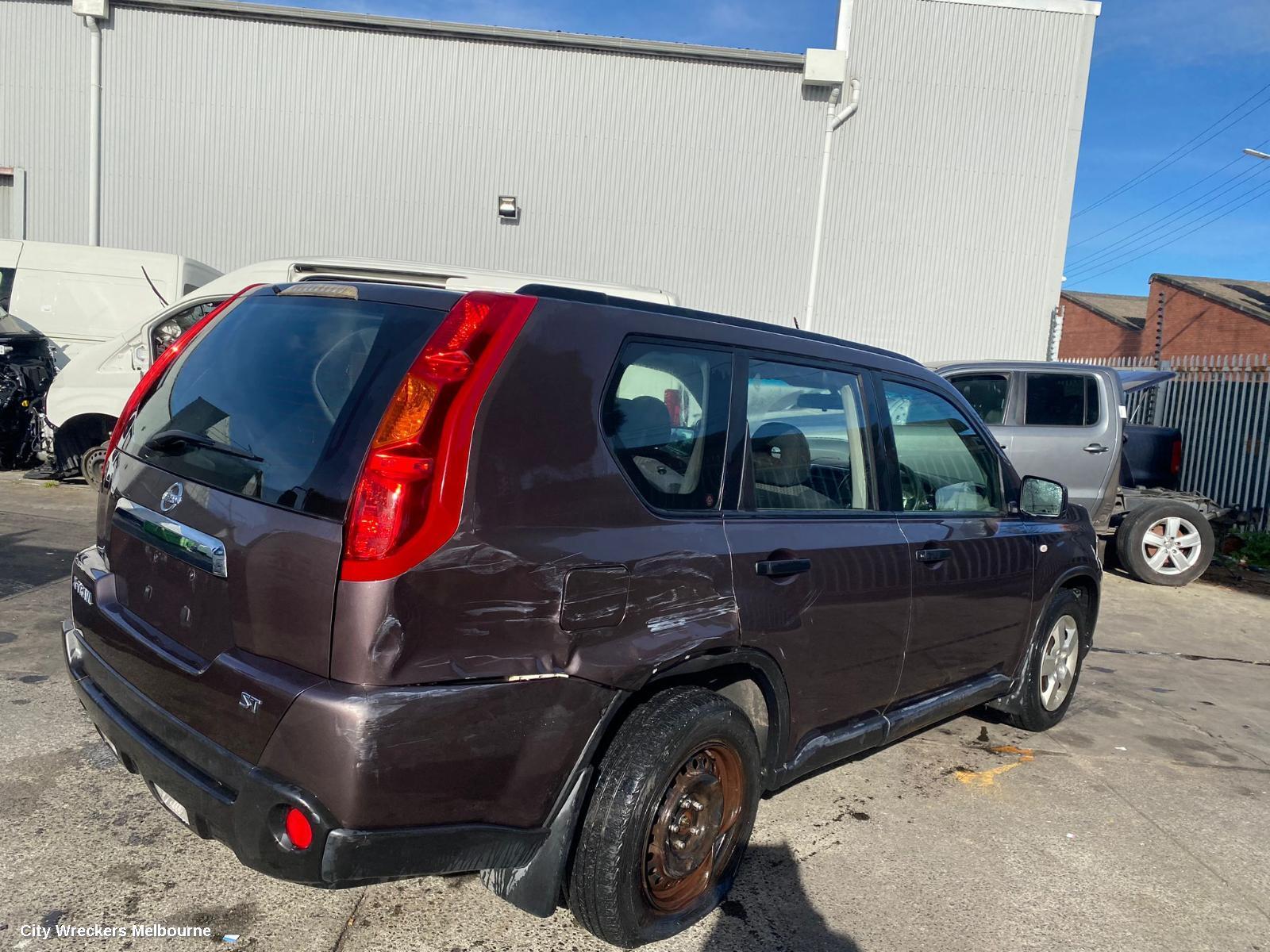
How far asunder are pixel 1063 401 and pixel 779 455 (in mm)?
6536

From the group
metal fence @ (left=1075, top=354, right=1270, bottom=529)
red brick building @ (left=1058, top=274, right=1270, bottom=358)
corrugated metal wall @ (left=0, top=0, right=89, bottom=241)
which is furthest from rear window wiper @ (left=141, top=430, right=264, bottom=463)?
red brick building @ (left=1058, top=274, right=1270, bottom=358)

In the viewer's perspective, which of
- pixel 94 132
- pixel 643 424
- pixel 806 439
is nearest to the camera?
pixel 643 424

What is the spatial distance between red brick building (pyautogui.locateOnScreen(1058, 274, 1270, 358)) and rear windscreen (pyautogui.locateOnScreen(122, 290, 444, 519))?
3396 cm

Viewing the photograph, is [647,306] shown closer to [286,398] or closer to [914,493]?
[286,398]

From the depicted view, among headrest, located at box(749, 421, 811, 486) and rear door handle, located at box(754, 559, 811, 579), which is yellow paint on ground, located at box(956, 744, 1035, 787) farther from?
headrest, located at box(749, 421, 811, 486)

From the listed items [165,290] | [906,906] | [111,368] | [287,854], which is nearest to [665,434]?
[287,854]

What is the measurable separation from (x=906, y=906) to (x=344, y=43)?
1460 cm

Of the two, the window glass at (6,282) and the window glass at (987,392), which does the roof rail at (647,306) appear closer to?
the window glass at (987,392)

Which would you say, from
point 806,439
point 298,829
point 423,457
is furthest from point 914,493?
point 298,829

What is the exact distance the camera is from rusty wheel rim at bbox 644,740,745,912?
265cm

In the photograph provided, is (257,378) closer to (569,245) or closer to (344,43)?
(569,245)

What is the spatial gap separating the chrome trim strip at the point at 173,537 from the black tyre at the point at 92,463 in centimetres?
734

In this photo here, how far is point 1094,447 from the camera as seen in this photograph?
27.6 ft

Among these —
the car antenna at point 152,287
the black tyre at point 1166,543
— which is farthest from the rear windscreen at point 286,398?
the black tyre at point 1166,543
